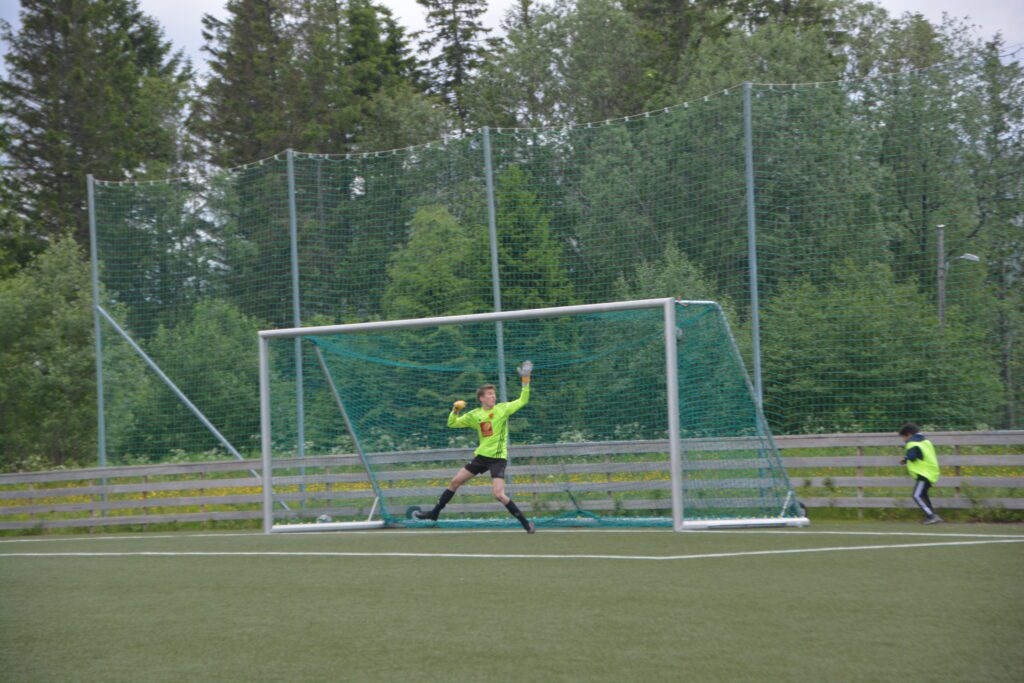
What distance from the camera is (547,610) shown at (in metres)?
7.86

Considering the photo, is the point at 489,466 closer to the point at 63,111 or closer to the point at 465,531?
the point at 465,531

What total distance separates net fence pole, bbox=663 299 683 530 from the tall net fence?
1.62 meters

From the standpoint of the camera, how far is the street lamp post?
1379cm

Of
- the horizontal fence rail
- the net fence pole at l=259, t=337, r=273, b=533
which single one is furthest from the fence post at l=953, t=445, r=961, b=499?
the net fence pole at l=259, t=337, r=273, b=533

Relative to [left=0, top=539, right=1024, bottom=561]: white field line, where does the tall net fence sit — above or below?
above

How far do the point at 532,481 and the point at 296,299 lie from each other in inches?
189

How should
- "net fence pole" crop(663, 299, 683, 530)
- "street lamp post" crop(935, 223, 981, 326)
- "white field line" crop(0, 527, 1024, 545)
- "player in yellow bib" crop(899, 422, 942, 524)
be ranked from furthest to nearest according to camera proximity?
"street lamp post" crop(935, 223, 981, 326) → "player in yellow bib" crop(899, 422, 942, 524) → "net fence pole" crop(663, 299, 683, 530) → "white field line" crop(0, 527, 1024, 545)

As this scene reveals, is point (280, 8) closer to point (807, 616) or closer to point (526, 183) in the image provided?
point (526, 183)

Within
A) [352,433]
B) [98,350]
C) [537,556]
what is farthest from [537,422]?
[98,350]

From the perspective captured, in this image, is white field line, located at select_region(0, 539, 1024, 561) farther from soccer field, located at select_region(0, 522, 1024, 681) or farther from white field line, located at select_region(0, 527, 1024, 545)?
white field line, located at select_region(0, 527, 1024, 545)

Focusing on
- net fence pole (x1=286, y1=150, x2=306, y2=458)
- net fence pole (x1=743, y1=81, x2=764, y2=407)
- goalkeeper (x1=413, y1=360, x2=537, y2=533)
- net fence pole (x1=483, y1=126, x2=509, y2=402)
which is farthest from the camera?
net fence pole (x1=286, y1=150, x2=306, y2=458)

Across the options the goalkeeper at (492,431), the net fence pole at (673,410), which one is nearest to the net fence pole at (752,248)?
the net fence pole at (673,410)

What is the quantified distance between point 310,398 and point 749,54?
27048 millimetres

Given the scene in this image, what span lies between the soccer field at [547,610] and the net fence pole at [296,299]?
13.9 feet
